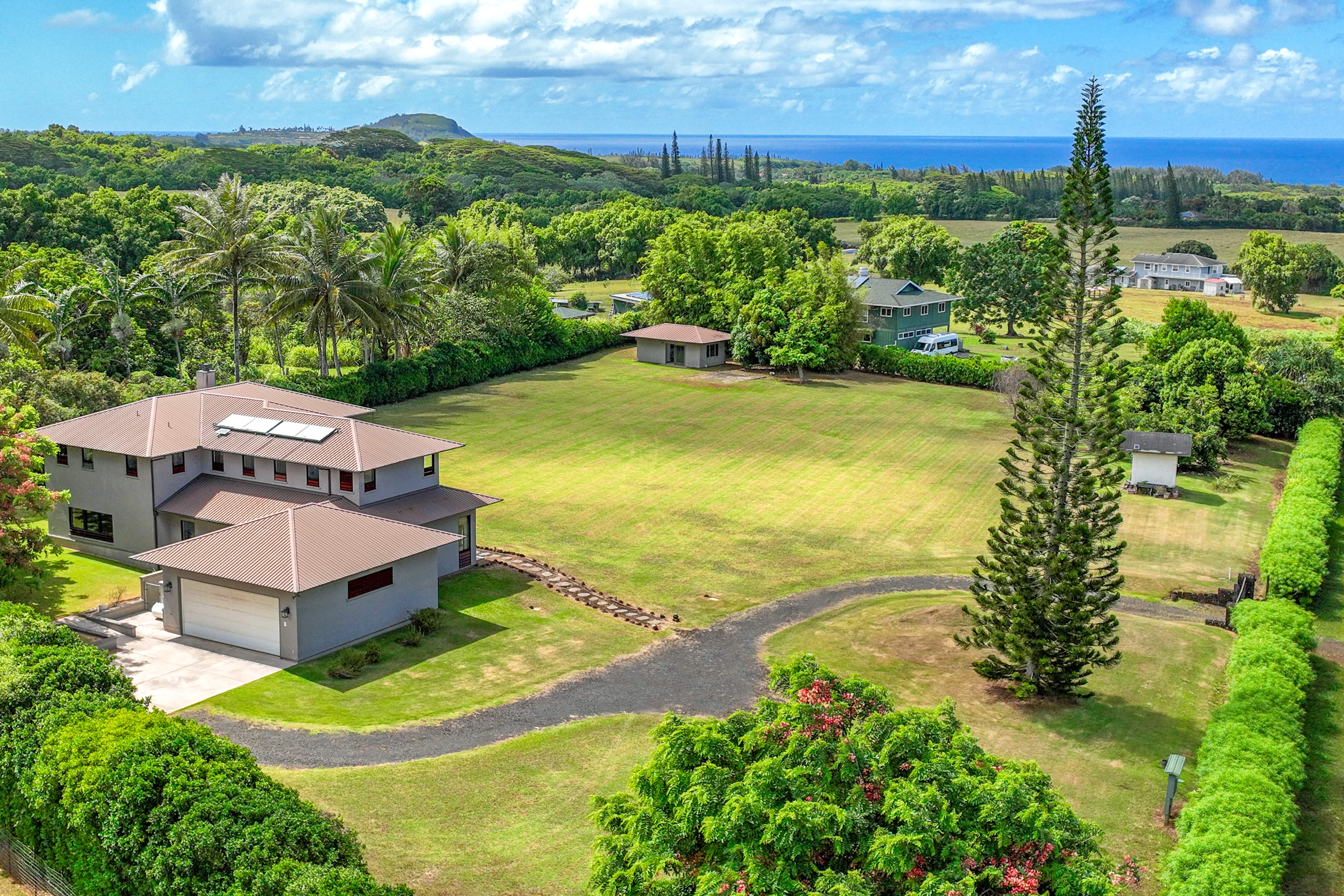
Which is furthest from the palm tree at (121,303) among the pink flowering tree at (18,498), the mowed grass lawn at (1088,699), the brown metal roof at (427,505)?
the mowed grass lawn at (1088,699)

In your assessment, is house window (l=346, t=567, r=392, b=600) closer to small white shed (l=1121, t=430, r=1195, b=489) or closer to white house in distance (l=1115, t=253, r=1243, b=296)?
small white shed (l=1121, t=430, r=1195, b=489)

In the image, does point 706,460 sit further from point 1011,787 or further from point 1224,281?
point 1224,281

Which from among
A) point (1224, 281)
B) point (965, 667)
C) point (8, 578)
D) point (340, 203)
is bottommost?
point (965, 667)

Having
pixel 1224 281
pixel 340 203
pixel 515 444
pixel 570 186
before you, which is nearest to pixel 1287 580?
pixel 515 444

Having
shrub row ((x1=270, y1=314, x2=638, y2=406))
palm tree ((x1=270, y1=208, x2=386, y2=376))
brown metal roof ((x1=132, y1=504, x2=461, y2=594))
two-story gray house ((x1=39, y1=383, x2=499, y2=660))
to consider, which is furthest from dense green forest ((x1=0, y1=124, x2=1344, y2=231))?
brown metal roof ((x1=132, y1=504, x2=461, y2=594))

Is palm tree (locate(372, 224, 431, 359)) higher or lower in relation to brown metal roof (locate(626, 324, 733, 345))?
higher

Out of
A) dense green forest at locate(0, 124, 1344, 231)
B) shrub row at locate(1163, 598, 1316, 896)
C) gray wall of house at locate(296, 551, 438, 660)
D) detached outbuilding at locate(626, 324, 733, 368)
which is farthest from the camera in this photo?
dense green forest at locate(0, 124, 1344, 231)

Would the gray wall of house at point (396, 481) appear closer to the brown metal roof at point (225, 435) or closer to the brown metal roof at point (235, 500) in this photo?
the brown metal roof at point (225, 435)
